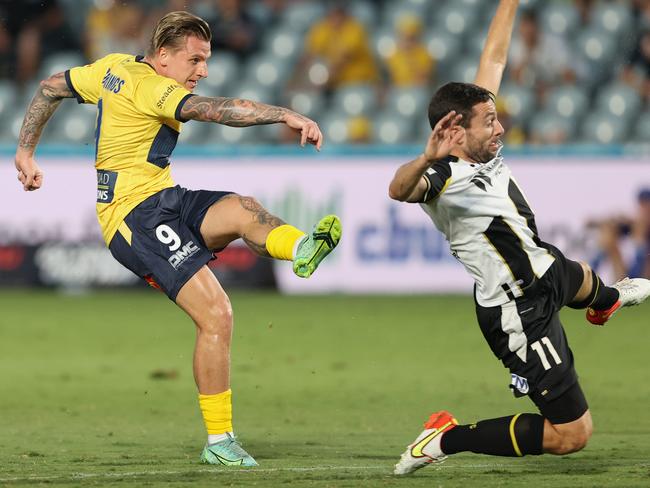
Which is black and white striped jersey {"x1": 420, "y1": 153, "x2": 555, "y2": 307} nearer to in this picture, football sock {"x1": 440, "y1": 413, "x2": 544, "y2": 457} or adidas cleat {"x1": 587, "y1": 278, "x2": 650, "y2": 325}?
football sock {"x1": 440, "y1": 413, "x2": 544, "y2": 457}

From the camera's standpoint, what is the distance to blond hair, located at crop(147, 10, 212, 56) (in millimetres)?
6648

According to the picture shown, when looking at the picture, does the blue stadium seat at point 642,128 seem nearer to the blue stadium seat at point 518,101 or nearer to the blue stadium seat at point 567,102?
the blue stadium seat at point 567,102

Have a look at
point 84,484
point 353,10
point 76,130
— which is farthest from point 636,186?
point 84,484

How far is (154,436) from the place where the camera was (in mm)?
7566

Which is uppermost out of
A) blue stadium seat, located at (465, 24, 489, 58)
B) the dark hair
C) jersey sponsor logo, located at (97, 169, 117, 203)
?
the dark hair

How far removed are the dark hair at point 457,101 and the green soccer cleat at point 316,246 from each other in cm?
71

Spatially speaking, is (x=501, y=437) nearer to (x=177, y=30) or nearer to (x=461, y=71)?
(x=177, y=30)

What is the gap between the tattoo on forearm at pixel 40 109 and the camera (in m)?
7.29

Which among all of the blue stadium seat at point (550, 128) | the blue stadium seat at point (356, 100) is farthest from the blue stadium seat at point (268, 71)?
the blue stadium seat at point (550, 128)

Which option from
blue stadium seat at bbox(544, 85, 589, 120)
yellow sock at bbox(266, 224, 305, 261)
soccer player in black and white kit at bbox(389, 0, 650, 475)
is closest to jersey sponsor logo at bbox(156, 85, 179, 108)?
yellow sock at bbox(266, 224, 305, 261)

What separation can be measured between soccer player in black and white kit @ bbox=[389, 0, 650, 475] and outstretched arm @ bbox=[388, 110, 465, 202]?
226mm

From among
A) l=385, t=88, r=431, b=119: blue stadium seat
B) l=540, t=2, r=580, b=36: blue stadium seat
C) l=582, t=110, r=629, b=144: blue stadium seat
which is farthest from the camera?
l=540, t=2, r=580, b=36: blue stadium seat

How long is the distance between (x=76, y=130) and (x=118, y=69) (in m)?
10.5

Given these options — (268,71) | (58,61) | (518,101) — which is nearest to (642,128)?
(518,101)
